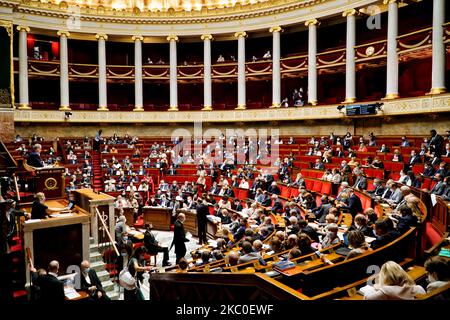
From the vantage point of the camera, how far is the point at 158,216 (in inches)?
560

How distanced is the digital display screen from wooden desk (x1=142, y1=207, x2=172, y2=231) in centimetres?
A: 1047

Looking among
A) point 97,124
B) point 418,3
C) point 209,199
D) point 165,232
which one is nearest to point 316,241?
point 209,199

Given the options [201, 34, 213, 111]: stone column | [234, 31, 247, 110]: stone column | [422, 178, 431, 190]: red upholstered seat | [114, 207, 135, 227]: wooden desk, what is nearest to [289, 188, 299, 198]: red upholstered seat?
[422, 178, 431, 190]: red upholstered seat

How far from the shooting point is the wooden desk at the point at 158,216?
14062 mm

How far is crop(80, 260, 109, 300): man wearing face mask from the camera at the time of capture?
241 inches

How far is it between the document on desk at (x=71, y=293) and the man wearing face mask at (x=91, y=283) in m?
0.20

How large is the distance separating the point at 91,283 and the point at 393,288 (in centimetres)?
512

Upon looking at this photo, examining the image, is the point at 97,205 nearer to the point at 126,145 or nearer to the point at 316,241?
the point at 316,241

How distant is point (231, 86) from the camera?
2772cm

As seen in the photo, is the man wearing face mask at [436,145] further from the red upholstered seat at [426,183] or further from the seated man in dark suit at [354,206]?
the seated man in dark suit at [354,206]

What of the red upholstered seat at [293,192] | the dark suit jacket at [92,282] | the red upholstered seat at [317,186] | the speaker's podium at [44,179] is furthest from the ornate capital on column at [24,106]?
the dark suit jacket at [92,282]

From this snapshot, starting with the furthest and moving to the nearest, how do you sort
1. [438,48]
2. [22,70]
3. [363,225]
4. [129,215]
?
1. [22,70]
2. [438,48]
3. [129,215]
4. [363,225]

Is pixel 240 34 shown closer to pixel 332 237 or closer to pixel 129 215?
pixel 129 215

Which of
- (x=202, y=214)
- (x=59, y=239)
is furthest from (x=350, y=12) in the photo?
(x=59, y=239)
